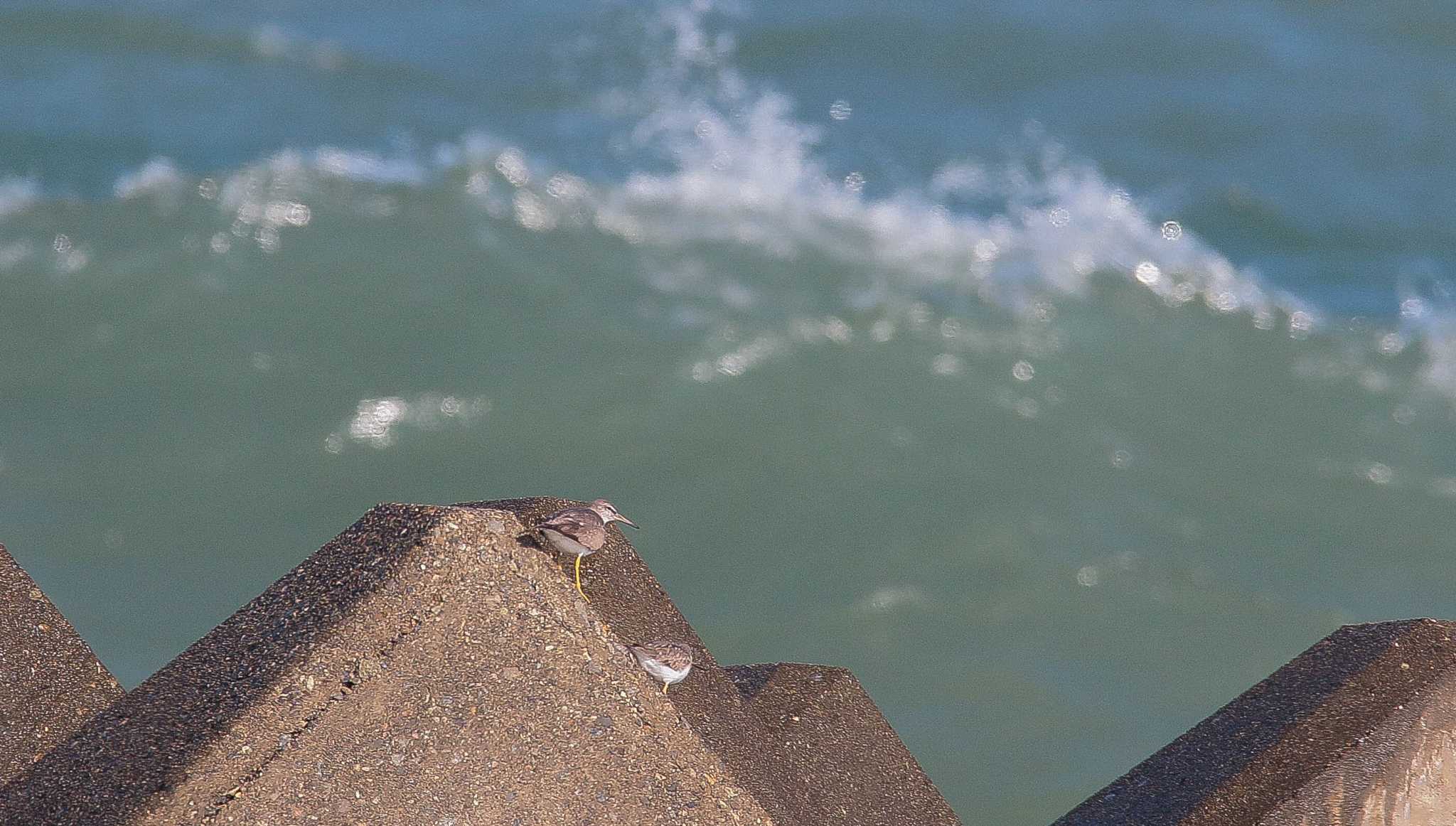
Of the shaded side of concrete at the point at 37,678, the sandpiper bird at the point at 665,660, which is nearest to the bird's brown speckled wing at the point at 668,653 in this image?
the sandpiper bird at the point at 665,660

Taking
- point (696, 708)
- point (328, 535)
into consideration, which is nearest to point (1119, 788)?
point (696, 708)

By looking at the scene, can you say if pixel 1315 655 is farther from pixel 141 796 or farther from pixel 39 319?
pixel 39 319

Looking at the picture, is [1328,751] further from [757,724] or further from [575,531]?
[575,531]

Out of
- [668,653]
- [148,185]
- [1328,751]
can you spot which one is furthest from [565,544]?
[148,185]

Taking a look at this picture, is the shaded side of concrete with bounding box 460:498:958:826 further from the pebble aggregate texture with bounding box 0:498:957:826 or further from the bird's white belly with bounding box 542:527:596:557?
the pebble aggregate texture with bounding box 0:498:957:826

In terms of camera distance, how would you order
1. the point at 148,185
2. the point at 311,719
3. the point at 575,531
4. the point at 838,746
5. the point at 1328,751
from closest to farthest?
the point at 311,719 → the point at 1328,751 → the point at 575,531 → the point at 838,746 → the point at 148,185

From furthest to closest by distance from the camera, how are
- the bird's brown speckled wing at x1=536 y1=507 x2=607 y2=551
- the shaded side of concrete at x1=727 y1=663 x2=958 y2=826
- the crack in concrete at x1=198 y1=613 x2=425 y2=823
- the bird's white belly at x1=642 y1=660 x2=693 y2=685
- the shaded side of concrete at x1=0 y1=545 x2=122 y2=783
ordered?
1. the shaded side of concrete at x1=727 y1=663 x2=958 y2=826
2. the bird's brown speckled wing at x1=536 y1=507 x2=607 y2=551
3. the bird's white belly at x1=642 y1=660 x2=693 y2=685
4. the shaded side of concrete at x1=0 y1=545 x2=122 y2=783
5. the crack in concrete at x1=198 y1=613 x2=425 y2=823

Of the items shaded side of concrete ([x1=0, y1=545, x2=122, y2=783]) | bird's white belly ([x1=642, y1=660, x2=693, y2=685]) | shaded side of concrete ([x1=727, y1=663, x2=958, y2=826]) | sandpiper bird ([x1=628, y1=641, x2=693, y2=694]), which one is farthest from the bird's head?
shaded side of concrete ([x1=0, y1=545, x2=122, y2=783])
